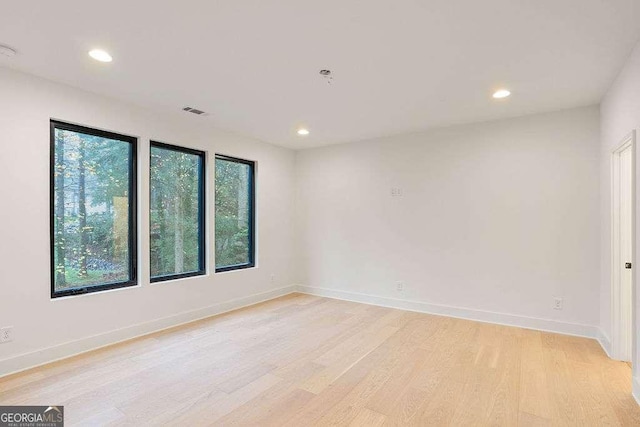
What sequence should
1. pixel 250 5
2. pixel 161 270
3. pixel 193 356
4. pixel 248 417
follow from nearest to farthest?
pixel 250 5
pixel 248 417
pixel 193 356
pixel 161 270

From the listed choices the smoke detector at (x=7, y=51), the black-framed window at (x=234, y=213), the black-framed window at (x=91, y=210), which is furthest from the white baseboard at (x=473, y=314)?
the smoke detector at (x=7, y=51)

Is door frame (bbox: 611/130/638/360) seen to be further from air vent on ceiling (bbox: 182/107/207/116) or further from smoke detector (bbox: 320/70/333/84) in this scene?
air vent on ceiling (bbox: 182/107/207/116)

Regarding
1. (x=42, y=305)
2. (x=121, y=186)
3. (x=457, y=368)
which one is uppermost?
(x=121, y=186)

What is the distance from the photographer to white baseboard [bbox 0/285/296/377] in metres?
2.79

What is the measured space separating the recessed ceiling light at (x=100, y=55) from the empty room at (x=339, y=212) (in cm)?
3

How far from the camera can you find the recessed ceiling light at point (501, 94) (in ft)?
10.5

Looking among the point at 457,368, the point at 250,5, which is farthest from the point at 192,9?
the point at 457,368

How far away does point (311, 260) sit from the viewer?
575 centimetres

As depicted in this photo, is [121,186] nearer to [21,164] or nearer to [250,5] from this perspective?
[21,164]

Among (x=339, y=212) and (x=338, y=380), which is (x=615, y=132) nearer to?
(x=338, y=380)

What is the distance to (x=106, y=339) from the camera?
3.35m

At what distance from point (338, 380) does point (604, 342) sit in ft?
9.12

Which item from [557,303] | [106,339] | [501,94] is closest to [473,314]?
[557,303]

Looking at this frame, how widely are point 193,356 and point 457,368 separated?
2402mm
